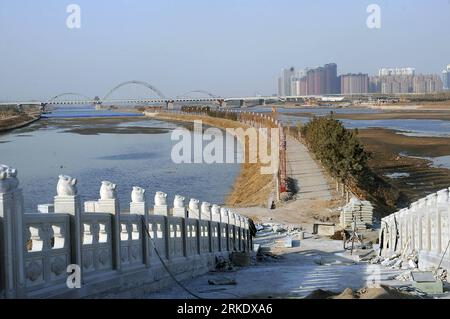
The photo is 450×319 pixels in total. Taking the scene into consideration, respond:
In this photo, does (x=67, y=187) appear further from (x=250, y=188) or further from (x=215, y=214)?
(x=250, y=188)

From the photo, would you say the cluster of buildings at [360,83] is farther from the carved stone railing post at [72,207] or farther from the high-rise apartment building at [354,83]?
the carved stone railing post at [72,207]

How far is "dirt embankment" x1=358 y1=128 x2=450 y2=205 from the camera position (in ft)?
133

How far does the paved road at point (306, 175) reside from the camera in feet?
114

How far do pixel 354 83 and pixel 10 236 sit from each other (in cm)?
13117

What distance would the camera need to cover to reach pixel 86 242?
288 inches

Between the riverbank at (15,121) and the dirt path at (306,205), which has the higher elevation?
the riverbank at (15,121)

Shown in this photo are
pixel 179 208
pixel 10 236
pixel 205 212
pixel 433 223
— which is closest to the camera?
pixel 10 236

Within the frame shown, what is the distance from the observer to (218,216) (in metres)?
15.4

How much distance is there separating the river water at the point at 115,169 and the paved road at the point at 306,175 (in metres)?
4.32

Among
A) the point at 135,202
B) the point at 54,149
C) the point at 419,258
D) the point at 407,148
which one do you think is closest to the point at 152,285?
the point at 135,202

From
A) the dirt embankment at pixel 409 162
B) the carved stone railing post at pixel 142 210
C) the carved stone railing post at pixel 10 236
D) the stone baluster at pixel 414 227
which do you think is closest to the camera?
the carved stone railing post at pixel 10 236

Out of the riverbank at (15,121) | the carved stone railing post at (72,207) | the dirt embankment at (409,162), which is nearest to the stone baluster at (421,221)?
the carved stone railing post at (72,207)

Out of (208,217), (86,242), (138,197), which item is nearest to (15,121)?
(208,217)
